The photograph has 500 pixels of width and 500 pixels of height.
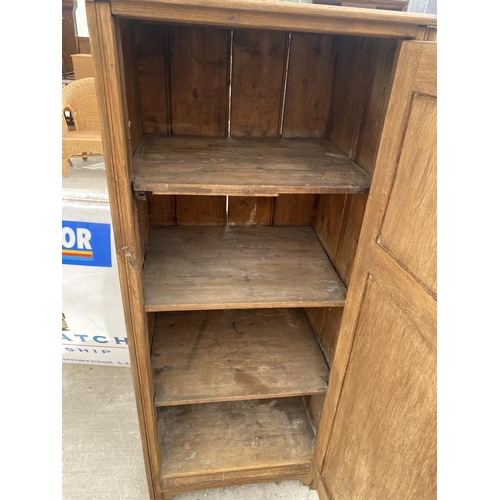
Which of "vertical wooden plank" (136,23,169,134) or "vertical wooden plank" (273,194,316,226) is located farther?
"vertical wooden plank" (273,194,316,226)

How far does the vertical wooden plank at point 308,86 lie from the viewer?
3.84 ft

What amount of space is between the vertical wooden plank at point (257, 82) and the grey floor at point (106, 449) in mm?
1345

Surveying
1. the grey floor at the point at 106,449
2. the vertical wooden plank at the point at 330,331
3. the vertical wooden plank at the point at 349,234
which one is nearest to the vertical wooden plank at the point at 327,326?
the vertical wooden plank at the point at 330,331

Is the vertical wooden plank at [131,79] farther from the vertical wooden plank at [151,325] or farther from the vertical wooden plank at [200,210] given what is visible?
the vertical wooden plank at [151,325]

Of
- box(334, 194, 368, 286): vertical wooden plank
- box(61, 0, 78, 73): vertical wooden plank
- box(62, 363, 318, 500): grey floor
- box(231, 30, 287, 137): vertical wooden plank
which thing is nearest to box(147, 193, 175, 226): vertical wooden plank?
box(231, 30, 287, 137): vertical wooden plank

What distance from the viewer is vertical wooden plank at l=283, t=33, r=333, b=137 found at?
117 cm

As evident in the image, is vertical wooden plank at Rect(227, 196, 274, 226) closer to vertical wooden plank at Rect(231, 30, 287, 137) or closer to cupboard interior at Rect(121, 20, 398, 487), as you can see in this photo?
cupboard interior at Rect(121, 20, 398, 487)

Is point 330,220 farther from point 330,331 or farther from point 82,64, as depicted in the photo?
point 82,64

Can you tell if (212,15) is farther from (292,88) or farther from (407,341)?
(407,341)

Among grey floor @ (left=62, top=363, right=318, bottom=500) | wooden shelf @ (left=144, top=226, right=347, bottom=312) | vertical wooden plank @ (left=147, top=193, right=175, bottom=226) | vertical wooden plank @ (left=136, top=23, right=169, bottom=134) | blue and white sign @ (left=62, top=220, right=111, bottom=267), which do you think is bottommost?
grey floor @ (left=62, top=363, right=318, bottom=500)

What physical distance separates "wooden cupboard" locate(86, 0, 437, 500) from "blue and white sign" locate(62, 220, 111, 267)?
323mm

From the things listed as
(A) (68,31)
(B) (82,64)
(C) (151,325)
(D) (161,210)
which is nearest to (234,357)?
(C) (151,325)

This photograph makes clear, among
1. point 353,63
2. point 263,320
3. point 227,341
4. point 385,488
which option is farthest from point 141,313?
point 353,63

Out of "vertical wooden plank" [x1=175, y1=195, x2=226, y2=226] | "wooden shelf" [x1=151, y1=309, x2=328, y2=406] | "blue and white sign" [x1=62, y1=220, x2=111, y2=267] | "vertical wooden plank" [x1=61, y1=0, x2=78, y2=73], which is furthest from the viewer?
"vertical wooden plank" [x1=61, y1=0, x2=78, y2=73]
